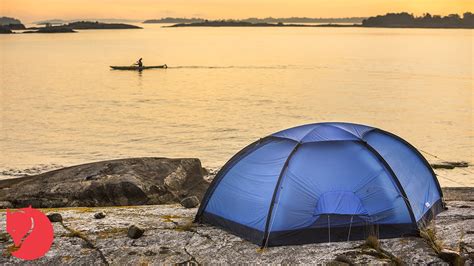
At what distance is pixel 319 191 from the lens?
9.34 metres

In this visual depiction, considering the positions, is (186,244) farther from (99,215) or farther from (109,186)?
(109,186)

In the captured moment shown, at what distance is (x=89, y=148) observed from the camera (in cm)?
2911

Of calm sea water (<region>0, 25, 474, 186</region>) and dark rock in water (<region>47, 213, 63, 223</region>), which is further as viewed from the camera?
calm sea water (<region>0, 25, 474, 186</region>)

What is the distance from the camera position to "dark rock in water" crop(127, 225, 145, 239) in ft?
30.0

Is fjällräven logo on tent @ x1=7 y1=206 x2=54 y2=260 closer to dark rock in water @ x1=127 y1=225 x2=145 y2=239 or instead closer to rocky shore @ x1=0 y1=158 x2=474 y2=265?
rocky shore @ x1=0 y1=158 x2=474 y2=265

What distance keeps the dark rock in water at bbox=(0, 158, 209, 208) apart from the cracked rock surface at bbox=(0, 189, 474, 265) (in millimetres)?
3087

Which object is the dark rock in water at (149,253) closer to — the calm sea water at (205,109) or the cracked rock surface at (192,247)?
the cracked rock surface at (192,247)

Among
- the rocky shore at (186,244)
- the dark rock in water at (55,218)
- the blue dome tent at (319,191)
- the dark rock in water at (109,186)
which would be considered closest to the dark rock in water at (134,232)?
the rocky shore at (186,244)

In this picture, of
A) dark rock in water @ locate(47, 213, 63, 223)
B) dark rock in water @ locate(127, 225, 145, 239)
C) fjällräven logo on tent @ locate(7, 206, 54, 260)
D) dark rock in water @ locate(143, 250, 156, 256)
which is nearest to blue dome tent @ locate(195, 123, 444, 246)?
dark rock in water @ locate(127, 225, 145, 239)

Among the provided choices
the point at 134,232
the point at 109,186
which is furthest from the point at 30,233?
the point at 109,186

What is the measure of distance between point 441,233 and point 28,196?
29.5 feet

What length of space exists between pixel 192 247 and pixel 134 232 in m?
0.97

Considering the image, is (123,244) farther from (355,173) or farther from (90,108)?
(90,108)

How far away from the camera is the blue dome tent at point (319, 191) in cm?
920
